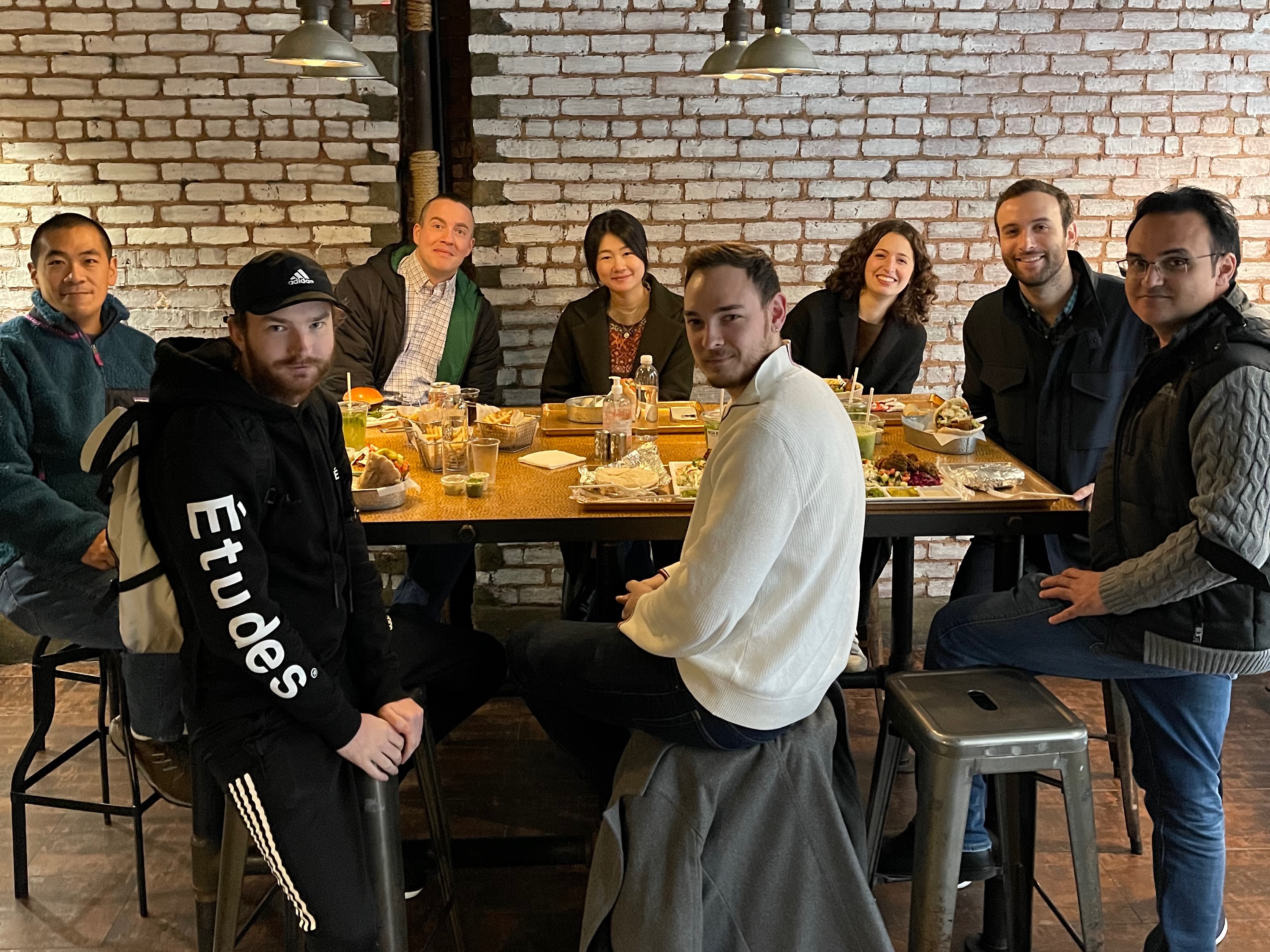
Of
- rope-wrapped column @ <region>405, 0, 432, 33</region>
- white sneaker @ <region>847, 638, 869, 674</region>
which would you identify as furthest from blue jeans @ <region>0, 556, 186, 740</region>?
rope-wrapped column @ <region>405, 0, 432, 33</region>

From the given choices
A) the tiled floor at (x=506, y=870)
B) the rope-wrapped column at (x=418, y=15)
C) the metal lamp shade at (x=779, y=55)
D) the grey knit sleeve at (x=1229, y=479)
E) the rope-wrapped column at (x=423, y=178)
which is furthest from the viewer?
the rope-wrapped column at (x=423, y=178)

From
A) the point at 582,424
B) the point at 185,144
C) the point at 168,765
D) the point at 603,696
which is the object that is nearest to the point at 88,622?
the point at 168,765

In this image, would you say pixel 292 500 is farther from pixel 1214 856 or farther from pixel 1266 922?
pixel 1266 922

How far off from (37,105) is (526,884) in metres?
3.38

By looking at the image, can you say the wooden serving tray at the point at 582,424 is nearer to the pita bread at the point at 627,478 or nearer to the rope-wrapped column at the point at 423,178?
the pita bread at the point at 627,478

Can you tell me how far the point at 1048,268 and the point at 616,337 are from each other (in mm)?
1585

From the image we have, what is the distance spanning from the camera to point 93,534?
8.91 feet

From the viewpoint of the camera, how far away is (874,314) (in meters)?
4.07

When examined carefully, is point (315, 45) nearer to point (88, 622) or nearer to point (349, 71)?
point (349, 71)

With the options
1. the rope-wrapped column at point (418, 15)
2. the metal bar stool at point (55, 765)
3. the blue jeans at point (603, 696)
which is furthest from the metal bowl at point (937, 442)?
the rope-wrapped column at point (418, 15)

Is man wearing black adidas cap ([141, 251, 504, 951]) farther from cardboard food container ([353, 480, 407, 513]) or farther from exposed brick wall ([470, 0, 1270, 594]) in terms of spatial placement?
exposed brick wall ([470, 0, 1270, 594])

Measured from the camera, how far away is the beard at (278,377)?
210 centimetres

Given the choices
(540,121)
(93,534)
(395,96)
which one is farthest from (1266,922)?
(395,96)

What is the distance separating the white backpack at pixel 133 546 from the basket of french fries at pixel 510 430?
4.02 ft
